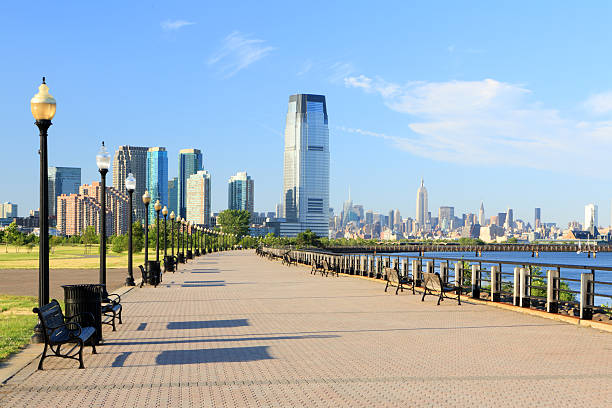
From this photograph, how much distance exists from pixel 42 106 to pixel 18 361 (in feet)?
13.7

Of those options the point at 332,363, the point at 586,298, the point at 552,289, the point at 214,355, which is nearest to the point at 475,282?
the point at 552,289

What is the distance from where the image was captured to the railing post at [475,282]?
17250mm

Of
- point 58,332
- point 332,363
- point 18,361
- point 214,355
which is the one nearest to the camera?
point 332,363

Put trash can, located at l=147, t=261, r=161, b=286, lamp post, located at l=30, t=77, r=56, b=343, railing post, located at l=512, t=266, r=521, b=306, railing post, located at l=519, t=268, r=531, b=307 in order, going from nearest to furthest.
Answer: lamp post, located at l=30, t=77, r=56, b=343 < railing post, located at l=519, t=268, r=531, b=307 < railing post, located at l=512, t=266, r=521, b=306 < trash can, located at l=147, t=261, r=161, b=286

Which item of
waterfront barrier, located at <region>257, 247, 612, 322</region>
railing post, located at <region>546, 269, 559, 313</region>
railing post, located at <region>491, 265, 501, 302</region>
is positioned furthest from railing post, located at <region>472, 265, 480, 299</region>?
railing post, located at <region>546, 269, 559, 313</region>

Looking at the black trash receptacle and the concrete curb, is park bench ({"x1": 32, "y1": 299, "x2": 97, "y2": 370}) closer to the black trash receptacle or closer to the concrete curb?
the black trash receptacle

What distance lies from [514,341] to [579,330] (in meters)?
2.06

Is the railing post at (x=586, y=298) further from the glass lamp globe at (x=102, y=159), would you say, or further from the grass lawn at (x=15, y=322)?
the glass lamp globe at (x=102, y=159)

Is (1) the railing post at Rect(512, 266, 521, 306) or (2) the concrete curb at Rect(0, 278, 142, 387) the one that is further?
(1) the railing post at Rect(512, 266, 521, 306)

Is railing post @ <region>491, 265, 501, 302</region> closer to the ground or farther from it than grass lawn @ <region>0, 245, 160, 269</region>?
farther from it

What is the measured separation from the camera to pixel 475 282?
57.1 ft

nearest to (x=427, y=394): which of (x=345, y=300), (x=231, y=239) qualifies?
(x=345, y=300)

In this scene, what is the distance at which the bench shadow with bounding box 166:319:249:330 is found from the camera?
12.6 m

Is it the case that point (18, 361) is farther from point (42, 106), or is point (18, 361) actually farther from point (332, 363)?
point (332, 363)
